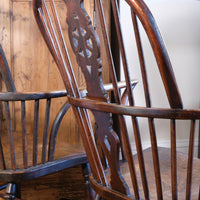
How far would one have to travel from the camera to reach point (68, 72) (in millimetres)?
887

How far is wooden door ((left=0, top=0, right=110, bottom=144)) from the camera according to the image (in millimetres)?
1877

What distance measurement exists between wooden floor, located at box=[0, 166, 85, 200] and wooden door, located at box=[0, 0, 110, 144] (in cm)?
19

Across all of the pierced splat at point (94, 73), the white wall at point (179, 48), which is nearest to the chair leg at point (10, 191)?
the pierced splat at point (94, 73)

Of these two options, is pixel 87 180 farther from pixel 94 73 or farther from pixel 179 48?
pixel 179 48

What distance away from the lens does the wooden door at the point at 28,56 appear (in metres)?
1.88

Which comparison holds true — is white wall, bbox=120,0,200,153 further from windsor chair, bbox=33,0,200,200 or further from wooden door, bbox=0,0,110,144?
windsor chair, bbox=33,0,200,200

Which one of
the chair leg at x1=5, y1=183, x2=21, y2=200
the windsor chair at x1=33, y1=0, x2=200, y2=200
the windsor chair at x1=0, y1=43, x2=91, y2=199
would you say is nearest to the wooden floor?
the windsor chair at x1=0, y1=43, x2=91, y2=199

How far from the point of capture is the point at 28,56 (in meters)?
1.88

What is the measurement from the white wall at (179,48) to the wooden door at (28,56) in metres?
0.45

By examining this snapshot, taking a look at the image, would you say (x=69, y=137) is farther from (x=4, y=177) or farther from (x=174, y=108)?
(x=174, y=108)

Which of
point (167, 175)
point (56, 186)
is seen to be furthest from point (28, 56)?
point (167, 175)

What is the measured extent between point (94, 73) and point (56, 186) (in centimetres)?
126

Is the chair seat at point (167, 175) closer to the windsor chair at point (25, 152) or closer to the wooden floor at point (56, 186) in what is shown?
the windsor chair at point (25, 152)

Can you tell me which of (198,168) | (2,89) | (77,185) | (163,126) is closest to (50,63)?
(2,89)
